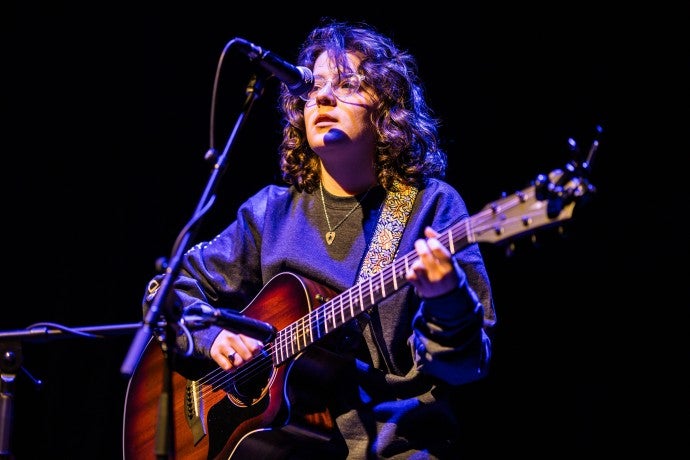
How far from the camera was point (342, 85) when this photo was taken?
294cm

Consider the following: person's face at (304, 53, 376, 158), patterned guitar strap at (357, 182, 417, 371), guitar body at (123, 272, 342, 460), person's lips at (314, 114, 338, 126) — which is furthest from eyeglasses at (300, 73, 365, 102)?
guitar body at (123, 272, 342, 460)

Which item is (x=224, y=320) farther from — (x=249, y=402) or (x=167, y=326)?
(x=249, y=402)

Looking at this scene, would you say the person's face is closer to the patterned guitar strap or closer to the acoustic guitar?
the patterned guitar strap

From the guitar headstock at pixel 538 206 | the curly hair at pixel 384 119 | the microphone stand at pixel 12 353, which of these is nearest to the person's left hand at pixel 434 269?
the guitar headstock at pixel 538 206

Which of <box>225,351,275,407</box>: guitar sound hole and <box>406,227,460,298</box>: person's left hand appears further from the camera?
<box>225,351,275,407</box>: guitar sound hole

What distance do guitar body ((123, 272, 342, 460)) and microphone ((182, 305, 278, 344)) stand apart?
0.42 m

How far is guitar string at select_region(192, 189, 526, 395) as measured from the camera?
202 centimetres

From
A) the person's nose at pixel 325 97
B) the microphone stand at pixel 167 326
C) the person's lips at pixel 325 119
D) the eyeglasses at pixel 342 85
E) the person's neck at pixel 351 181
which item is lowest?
the microphone stand at pixel 167 326

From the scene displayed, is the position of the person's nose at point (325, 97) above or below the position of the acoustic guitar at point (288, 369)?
above

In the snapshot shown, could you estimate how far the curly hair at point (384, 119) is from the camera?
2.92 m

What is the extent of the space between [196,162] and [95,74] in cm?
→ 81

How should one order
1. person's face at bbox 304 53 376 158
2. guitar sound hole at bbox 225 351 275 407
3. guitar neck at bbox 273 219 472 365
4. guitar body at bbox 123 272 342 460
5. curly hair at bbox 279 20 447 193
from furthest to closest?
curly hair at bbox 279 20 447 193, person's face at bbox 304 53 376 158, guitar sound hole at bbox 225 351 275 407, guitar body at bbox 123 272 342 460, guitar neck at bbox 273 219 472 365

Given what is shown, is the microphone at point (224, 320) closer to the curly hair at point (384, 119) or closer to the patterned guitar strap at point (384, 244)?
the patterned guitar strap at point (384, 244)

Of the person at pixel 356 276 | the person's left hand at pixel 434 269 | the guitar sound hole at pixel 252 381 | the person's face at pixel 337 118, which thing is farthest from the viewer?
the person's face at pixel 337 118
